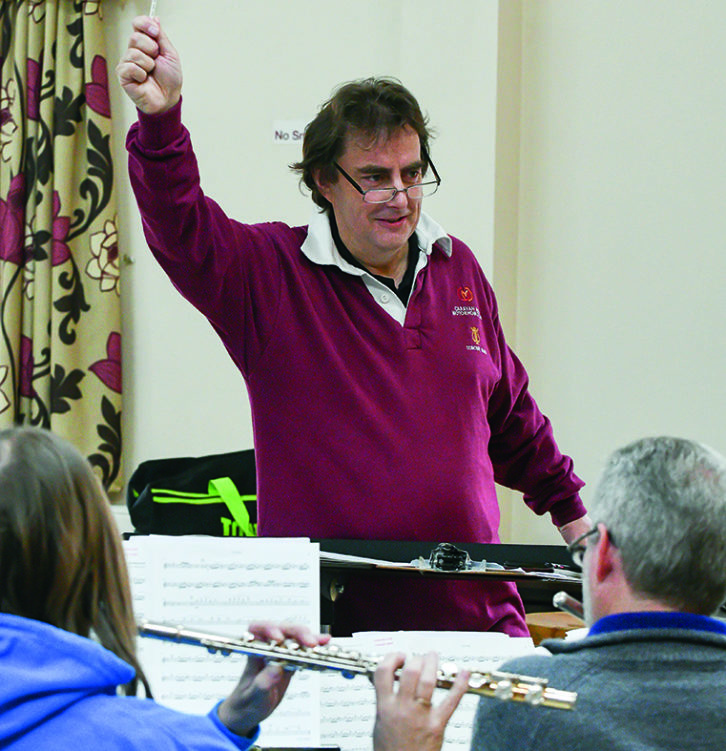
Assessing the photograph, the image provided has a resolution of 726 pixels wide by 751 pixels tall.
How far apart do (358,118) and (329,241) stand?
23 centimetres

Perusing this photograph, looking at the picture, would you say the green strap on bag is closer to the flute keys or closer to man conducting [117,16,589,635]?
man conducting [117,16,589,635]

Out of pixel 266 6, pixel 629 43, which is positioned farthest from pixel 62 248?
pixel 629 43

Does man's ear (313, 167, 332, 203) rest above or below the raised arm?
below

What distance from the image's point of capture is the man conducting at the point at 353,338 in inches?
68.6

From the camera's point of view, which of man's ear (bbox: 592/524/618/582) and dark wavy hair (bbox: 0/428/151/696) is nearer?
dark wavy hair (bbox: 0/428/151/696)

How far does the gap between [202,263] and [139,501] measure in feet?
4.24

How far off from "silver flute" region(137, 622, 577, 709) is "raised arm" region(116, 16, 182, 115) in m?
0.81

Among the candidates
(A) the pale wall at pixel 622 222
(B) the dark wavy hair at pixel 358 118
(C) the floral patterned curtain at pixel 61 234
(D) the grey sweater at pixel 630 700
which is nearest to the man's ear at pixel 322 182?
(B) the dark wavy hair at pixel 358 118

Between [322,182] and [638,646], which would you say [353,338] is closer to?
[322,182]

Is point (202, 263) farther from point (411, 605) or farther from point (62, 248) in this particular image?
point (62, 248)

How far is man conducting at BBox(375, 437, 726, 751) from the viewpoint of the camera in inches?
39.8

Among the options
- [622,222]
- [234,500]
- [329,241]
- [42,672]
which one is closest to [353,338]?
[329,241]

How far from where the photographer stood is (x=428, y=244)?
79.4 inches

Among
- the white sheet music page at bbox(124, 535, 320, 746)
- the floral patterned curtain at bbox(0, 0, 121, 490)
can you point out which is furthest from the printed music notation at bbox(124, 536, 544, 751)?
the floral patterned curtain at bbox(0, 0, 121, 490)
